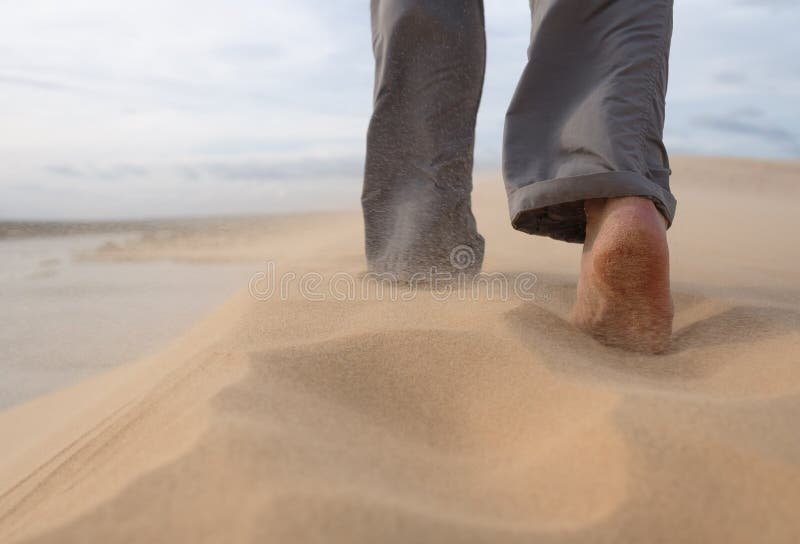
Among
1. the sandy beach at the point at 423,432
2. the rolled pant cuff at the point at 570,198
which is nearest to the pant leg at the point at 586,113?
the rolled pant cuff at the point at 570,198

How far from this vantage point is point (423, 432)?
79 centimetres

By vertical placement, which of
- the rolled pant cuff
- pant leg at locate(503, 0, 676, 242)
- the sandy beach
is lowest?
the sandy beach

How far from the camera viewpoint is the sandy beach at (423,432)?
56 centimetres

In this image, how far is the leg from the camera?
1078mm

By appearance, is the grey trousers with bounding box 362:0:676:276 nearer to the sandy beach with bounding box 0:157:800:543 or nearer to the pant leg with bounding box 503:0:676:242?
the pant leg with bounding box 503:0:676:242

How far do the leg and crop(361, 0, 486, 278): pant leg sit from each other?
0.28m

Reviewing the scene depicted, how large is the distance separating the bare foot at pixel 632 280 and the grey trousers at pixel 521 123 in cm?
7

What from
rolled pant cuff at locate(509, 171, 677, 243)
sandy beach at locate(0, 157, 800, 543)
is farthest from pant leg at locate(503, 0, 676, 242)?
sandy beach at locate(0, 157, 800, 543)

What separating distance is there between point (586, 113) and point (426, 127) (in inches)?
20.0

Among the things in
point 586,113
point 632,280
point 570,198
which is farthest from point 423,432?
point 586,113

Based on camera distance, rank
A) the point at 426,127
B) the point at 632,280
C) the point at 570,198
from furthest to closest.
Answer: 1. the point at 426,127
2. the point at 570,198
3. the point at 632,280

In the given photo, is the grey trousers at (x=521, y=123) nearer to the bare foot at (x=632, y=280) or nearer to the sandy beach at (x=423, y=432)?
the bare foot at (x=632, y=280)

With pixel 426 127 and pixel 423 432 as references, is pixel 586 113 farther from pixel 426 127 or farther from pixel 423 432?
pixel 423 432

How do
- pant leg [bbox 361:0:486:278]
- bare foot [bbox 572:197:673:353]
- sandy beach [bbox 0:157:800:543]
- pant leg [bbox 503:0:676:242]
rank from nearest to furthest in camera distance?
sandy beach [bbox 0:157:800:543], bare foot [bbox 572:197:673:353], pant leg [bbox 503:0:676:242], pant leg [bbox 361:0:486:278]
